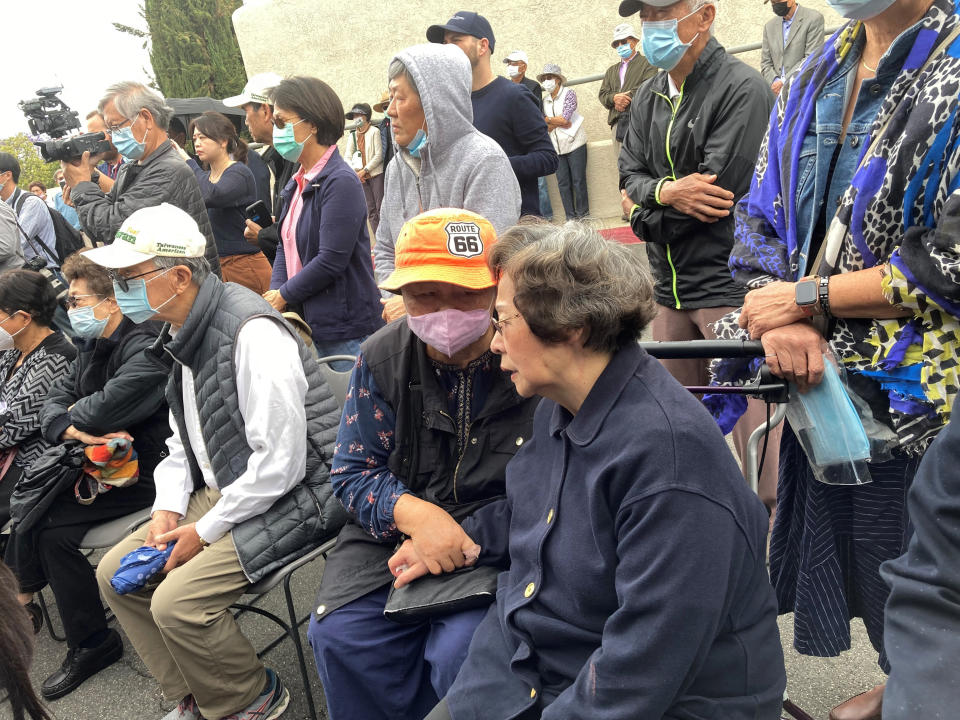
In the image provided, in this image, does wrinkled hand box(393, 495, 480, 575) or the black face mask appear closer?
wrinkled hand box(393, 495, 480, 575)

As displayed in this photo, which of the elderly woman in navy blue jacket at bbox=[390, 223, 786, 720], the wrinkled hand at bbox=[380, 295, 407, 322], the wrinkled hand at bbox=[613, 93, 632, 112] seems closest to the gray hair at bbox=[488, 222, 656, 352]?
the elderly woman in navy blue jacket at bbox=[390, 223, 786, 720]

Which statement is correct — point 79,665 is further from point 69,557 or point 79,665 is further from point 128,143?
point 128,143

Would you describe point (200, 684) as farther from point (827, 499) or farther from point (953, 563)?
point (953, 563)

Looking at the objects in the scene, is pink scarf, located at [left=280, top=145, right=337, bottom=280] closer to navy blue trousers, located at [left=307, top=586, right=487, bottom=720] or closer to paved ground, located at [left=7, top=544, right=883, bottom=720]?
paved ground, located at [left=7, top=544, right=883, bottom=720]

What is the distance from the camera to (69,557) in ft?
11.7

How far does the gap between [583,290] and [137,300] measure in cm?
205

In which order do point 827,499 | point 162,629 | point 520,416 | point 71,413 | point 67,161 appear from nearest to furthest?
1. point 827,499
2. point 520,416
3. point 162,629
4. point 71,413
5. point 67,161

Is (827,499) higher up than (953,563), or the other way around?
(953,563)

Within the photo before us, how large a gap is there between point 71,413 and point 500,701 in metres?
2.64

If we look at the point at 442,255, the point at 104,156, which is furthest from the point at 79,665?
the point at 104,156

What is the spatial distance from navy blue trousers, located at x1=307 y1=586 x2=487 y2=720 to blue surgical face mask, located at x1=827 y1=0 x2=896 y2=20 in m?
1.72

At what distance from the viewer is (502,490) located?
238 centimetres

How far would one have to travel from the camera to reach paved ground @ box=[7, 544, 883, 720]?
106 inches

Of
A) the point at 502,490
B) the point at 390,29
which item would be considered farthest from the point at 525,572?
the point at 390,29
